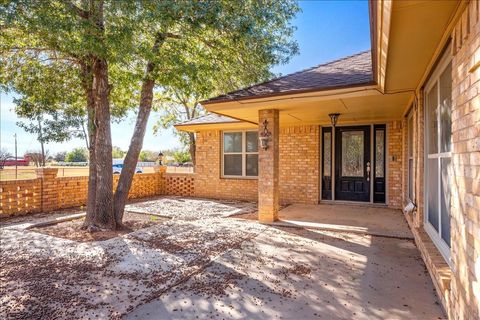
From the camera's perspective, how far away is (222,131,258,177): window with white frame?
9.67 meters

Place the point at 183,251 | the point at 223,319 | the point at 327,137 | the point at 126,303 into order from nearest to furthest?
the point at 223,319 → the point at 126,303 → the point at 183,251 → the point at 327,137

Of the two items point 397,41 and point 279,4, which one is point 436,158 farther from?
point 279,4

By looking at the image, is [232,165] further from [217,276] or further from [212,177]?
[217,276]

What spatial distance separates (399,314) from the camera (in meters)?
2.65

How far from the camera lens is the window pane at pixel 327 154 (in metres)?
8.62

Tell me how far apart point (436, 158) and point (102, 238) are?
538 centimetres

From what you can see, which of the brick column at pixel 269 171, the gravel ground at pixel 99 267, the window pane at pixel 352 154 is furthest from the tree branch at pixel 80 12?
the window pane at pixel 352 154

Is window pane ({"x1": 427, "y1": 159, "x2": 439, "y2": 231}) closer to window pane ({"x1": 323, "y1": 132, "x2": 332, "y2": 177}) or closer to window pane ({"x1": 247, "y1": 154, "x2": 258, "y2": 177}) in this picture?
window pane ({"x1": 323, "y1": 132, "x2": 332, "y2": 177})

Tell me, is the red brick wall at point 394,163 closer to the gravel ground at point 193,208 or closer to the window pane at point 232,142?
the gravel ground at point 193,208

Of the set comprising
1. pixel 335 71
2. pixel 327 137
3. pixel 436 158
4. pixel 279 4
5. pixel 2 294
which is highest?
pixel 279 4

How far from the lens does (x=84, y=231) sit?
5586 millimetres

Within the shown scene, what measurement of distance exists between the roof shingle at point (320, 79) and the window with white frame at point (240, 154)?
3.52 meters

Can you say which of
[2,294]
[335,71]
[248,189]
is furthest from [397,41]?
[248,189]

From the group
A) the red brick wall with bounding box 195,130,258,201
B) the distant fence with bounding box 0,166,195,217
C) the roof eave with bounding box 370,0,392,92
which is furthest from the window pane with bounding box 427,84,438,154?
the distant fence with bounding box 0,166,195,217
